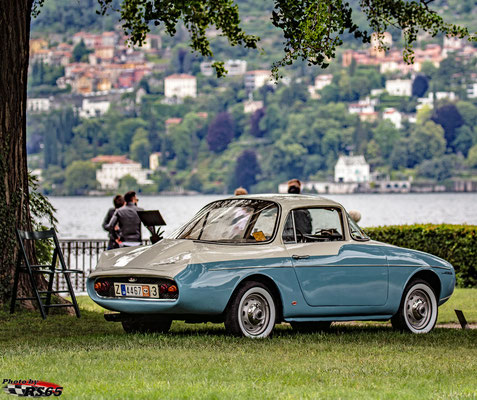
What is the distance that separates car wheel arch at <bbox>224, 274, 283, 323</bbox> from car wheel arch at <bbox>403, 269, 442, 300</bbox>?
1829mm

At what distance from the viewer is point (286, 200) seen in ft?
39.3

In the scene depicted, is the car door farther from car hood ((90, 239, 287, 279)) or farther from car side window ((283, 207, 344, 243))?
car hood ((90, 239, 287, 279))

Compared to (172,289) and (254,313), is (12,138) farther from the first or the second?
(254,313)

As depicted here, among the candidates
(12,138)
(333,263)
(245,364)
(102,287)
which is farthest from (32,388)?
(12,138)

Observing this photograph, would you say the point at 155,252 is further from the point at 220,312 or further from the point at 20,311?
the point at 20,311

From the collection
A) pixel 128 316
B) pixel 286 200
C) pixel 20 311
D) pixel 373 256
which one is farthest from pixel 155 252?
pixel 20 311

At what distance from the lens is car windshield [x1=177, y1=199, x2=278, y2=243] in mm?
11617

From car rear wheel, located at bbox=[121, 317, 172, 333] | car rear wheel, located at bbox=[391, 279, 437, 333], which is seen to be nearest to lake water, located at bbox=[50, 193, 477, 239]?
car rear wheel, located at bbox=[391, 279, 437, 333]

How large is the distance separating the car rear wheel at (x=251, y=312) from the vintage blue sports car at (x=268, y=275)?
0.03 ft

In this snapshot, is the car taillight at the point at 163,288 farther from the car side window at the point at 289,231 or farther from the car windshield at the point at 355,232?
the car windshield at the point at 355,232

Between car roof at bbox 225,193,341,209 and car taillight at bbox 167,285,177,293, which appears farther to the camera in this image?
car roof at bbox 225,193,341,209

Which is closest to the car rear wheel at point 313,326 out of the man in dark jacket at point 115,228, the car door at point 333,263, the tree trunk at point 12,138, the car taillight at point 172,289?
the car door at point 333,263

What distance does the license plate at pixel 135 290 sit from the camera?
10992 millimetres

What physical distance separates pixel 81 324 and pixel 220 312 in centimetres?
333
